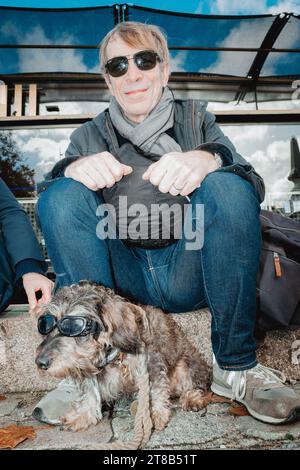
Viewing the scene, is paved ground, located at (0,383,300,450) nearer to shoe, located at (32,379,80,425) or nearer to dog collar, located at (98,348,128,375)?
shoe, located at (32,379,80,425)

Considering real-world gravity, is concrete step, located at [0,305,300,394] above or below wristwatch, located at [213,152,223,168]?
below

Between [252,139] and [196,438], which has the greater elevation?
[252,139]

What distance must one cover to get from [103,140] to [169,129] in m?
0.44

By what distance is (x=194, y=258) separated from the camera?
2176 mm

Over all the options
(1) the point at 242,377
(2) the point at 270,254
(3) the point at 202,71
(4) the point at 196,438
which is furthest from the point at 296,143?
(4) the point at 196,438

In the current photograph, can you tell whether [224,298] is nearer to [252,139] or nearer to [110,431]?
[110,431]

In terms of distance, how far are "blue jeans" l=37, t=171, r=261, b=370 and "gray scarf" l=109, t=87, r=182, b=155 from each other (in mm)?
459

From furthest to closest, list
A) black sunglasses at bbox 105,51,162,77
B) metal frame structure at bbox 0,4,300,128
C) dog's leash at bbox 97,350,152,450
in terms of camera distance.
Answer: metal frame structure at bbox 0,4,300,128
black sunglasses at bbox 105,51,162,77
dog's leash at bbox 97,350,152,450

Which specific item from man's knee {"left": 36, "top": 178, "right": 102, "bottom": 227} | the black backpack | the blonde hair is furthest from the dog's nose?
the blonde hair

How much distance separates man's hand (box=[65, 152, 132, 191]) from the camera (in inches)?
80.0

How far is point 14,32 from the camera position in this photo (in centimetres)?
468

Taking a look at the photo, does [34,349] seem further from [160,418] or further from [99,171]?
[99,171]

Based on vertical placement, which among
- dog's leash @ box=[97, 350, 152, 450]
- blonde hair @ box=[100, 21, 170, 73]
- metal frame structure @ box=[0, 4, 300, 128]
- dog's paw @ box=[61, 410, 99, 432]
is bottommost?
dog's paw @ box=[61, 410, 99, 432]

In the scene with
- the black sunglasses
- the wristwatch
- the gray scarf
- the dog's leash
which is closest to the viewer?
the dog's leash
